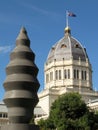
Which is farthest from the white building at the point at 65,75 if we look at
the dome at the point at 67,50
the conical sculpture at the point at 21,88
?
the conical sculpture at the point at 21,88

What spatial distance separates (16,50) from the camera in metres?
45.5

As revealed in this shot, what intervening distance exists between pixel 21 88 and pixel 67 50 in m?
116

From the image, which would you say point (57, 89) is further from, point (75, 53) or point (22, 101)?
point (22, 101)

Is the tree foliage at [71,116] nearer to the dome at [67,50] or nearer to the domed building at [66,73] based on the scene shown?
the domed building at [66,73]

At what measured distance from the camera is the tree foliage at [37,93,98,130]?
8825 cm

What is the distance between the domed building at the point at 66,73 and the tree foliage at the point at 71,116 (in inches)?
1878

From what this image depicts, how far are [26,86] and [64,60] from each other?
366 feet

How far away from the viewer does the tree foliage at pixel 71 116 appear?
290 feet

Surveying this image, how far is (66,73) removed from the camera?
152250 mm

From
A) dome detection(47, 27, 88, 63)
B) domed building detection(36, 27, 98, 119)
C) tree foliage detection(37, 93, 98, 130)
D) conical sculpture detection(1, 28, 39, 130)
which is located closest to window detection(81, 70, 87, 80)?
domed building detection(36, 27, 98, 119)

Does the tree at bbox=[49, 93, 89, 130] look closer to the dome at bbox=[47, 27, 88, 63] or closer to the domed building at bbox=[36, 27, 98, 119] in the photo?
the domed building at bbox=[36, 27, 98, 119]

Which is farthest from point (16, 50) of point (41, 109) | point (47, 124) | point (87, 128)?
point (41, 109)

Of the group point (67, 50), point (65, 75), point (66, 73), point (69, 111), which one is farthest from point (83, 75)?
point (69, 111)

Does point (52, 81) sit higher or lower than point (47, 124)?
higher
